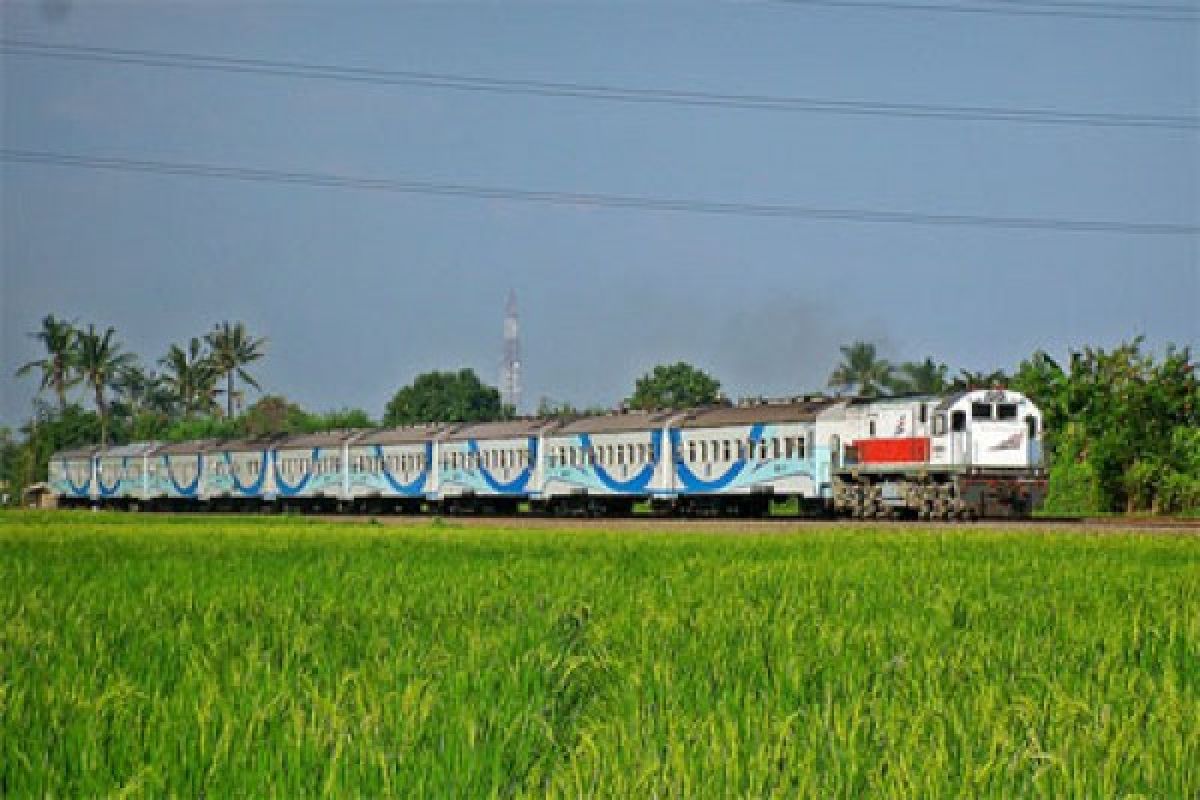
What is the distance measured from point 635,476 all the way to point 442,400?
278 ft

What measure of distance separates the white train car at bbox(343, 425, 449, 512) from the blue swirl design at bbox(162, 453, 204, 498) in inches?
452

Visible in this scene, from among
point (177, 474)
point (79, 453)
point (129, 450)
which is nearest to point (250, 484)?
point (177, 474)

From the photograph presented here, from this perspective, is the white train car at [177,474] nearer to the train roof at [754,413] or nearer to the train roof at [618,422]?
the train roof at [618,422]

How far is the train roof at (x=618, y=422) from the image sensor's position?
A: 167 ft

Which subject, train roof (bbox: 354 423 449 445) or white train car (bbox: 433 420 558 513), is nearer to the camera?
white train car (bbox: 433 420 558 513)

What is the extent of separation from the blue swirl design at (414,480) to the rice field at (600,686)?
152 feet

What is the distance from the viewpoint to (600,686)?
658 centimetres

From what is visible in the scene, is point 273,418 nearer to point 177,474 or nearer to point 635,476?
point 177,474

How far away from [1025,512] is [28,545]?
2583cm

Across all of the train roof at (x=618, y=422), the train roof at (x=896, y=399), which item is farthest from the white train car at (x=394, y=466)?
the train roof at (x=896, y=399)

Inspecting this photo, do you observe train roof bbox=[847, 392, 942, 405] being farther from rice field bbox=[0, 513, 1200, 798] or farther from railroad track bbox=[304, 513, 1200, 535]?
rice field bbox=[0, 513, 1200, 798]

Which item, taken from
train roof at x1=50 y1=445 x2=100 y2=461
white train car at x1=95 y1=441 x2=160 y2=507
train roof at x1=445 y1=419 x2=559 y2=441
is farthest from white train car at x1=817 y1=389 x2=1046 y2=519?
train roof at x1=50 y1=445 x2=100 y2=461

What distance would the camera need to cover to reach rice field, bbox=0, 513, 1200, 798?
4410 mm

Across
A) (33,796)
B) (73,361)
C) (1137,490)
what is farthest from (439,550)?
(73,361)
